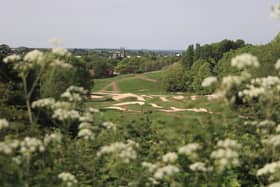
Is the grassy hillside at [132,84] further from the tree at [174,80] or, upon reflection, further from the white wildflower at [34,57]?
the white wildflower at [34,57]

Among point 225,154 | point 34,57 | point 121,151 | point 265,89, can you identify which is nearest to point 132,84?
point 34,57

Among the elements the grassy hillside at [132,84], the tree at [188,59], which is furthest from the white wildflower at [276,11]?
the tree at [188,59]

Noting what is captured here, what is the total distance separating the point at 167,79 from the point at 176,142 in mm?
56439

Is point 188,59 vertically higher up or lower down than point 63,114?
lower down

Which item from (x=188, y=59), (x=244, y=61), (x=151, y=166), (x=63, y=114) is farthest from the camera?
(x=188, y=59)

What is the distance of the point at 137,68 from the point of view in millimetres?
95562

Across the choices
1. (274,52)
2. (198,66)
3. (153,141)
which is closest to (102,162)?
(153,141)

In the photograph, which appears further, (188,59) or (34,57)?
(188,59)

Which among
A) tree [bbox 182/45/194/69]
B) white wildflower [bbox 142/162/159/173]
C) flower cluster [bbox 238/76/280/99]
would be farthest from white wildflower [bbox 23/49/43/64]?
tree [bbox 182/45/194/69]

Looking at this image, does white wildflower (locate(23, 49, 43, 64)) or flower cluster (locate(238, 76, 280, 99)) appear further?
white wildflower (locate(23, 49, 43, 64))

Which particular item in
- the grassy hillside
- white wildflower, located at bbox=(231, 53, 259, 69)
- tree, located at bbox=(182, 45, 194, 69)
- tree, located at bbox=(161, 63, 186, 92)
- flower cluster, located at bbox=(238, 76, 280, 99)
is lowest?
the grassy hillside

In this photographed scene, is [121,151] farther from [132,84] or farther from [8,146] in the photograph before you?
[132,84]

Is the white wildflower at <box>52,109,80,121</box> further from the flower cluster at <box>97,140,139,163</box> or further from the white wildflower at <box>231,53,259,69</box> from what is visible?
the white wildflower at <box>231,53,259,69</box>

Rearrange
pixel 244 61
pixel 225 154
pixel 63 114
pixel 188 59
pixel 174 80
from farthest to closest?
pixel 188 59, pixel 174 80, pixel 63 114, pixel 244 61, pixel 225 154
